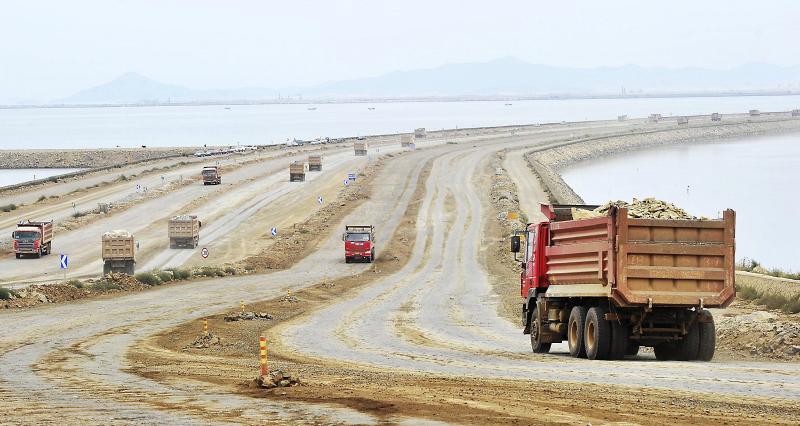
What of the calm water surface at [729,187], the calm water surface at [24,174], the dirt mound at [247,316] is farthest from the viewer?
the calm water surface at [24,174]

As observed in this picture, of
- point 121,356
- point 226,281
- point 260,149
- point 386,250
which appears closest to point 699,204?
point 386,250

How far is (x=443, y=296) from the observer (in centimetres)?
5212

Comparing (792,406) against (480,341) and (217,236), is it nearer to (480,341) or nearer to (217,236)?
(480,341)

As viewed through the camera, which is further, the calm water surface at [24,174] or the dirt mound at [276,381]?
the calm water surface at [24,174]

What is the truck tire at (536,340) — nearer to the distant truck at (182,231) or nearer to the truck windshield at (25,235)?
the distant truck at (182,231)

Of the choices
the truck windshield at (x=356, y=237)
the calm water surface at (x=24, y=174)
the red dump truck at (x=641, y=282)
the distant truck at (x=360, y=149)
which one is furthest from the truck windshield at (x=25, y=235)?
the calm water surface at (x=24, y=174)

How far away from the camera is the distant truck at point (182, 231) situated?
7350 centimetres

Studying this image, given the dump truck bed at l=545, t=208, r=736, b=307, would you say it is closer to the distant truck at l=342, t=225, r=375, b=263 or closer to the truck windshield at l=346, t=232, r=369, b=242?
the distant truck at l=342, t=225, r=375, b=263

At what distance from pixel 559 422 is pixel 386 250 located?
189 ft

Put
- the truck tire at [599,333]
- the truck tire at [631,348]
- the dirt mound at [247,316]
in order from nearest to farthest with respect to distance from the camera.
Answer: the truck tire at [599,333], the truck tire at [631,348], the dirt mound at [247,316]

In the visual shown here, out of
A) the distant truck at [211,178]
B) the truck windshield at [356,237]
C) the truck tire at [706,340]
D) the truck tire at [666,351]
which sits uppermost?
the truck tire at [706,340]

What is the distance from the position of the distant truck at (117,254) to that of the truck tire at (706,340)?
43.8m

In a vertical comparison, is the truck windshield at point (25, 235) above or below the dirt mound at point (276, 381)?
below

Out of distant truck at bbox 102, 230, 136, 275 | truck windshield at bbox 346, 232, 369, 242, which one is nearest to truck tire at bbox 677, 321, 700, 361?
distant truck at bbox 102, 230, 136, 275
